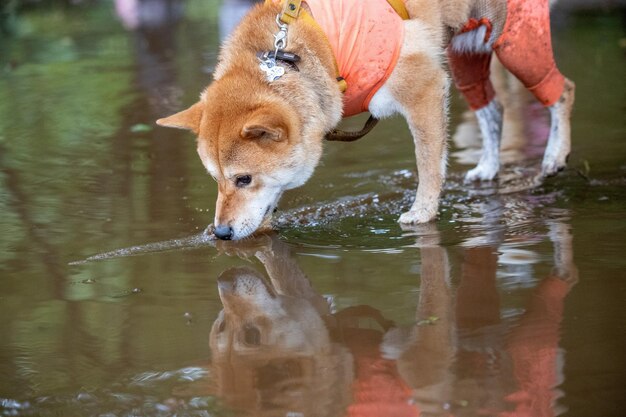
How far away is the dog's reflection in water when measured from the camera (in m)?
3.12

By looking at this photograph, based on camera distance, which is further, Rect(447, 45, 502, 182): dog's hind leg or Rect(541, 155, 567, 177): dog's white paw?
Rect(447, 45, 502, 182): dog's hind leg

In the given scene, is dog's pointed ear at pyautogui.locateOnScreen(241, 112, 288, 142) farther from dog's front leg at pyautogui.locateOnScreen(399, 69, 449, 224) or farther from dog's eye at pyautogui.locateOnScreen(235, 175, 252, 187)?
dog's front leg at pyautogui.locateOnScreen(399, 69, 449, 224)

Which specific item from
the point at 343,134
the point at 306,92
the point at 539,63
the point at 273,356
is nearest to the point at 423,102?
the point at 343,134

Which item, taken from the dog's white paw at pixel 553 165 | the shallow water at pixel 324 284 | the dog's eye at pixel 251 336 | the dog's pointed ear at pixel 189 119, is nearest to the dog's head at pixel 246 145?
the dog's pointed ear at pixel 189 119

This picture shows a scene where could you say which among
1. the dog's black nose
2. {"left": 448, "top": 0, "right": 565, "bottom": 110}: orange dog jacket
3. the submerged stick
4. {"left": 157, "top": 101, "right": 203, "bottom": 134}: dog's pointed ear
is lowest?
the submerged stick

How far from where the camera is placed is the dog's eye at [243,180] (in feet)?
15.7

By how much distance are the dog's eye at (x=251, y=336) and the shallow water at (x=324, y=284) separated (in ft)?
0.04

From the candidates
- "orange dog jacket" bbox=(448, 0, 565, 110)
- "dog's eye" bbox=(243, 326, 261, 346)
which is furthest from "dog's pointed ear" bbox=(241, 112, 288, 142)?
"orange dog jacket" bbox=(448, 0, 565, 110)

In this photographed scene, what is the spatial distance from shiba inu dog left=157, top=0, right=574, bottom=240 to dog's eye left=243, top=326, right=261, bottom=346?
1.01m

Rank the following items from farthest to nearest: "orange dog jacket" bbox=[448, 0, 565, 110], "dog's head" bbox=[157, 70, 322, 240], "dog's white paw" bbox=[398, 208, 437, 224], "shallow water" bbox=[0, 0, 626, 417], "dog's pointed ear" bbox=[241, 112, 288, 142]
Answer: "orange dog jacket" bbox=[448, 0, 565, 110], "dog's white paw" bbox=[398, 208, 437, 224], "dog's head" bbox=[157, 70, 322, 240], "dog's pointed ear" bbox=[241, 112, 288, 142], "shallow water" bbox=[0, 0, 626, 417]

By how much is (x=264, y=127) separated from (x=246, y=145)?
204 millimetres

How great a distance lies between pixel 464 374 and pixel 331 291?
1.03 m

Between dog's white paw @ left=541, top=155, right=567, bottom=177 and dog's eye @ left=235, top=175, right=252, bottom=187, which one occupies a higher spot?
dog's eye @ left=235, top=175, right=252, bottom=187

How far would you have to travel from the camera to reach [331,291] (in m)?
4.16
